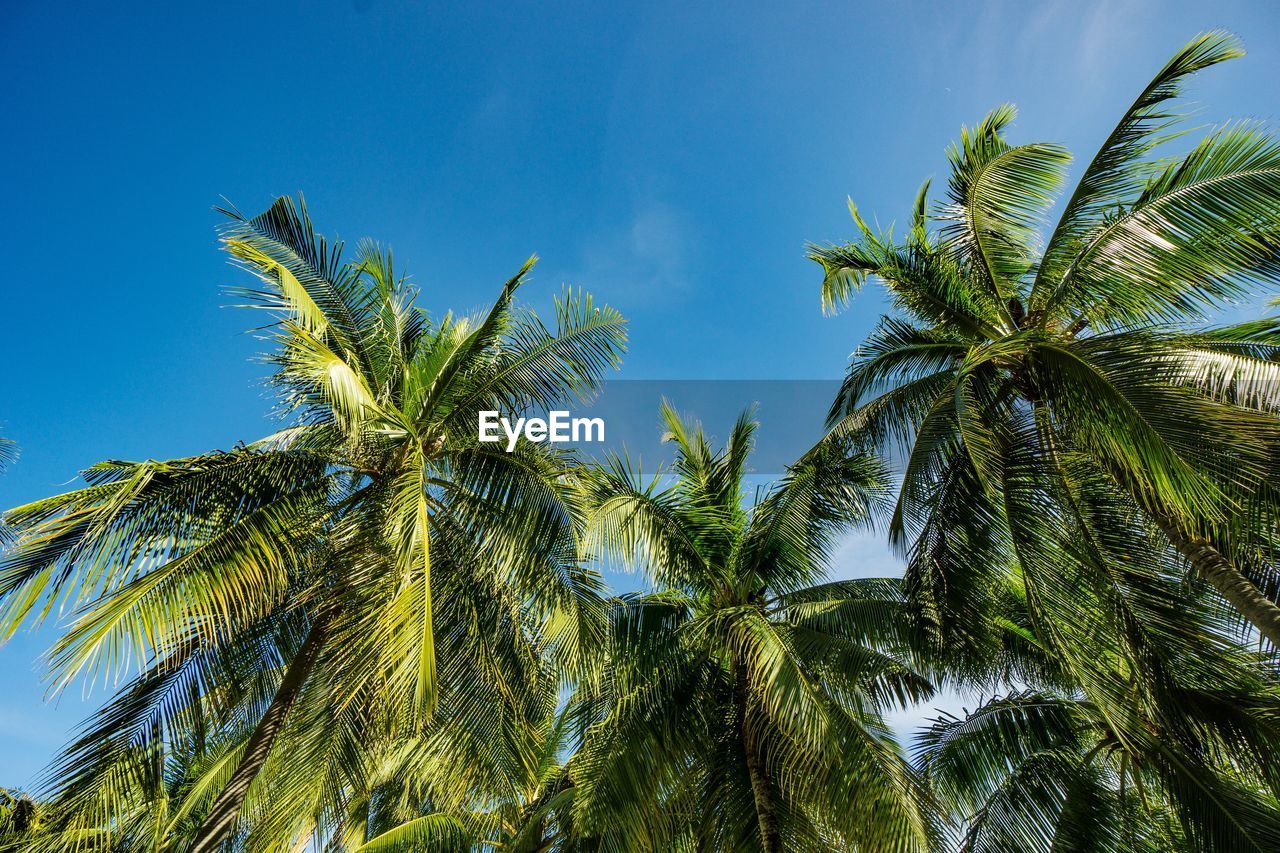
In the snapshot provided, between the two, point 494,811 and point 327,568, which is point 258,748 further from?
point 494,811

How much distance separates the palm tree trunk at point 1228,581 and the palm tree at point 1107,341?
17mm

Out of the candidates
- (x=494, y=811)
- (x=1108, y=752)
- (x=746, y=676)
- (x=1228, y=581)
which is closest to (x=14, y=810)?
(x=494, y=811)

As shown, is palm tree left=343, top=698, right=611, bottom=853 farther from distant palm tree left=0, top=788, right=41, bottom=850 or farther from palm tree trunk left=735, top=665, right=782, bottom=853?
distant palm tree left=0, top=788, right=41, bottom=850

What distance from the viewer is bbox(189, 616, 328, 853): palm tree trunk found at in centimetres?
696

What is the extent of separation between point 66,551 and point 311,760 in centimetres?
295

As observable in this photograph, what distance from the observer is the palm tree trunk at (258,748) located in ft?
22.8

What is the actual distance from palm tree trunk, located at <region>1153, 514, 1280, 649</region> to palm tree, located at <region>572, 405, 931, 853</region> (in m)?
3.39

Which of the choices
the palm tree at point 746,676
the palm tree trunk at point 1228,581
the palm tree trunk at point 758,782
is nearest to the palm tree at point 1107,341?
the palm tree trunk at point 1228,581

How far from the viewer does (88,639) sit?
235 inches

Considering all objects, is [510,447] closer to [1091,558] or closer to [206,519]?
[206,519]

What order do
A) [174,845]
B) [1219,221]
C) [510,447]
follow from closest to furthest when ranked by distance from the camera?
1. [1219,221]
2. [510,447]
3. [174,845]

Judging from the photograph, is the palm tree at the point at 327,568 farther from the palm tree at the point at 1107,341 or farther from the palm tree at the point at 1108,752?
the palm tree at the point at 1108,752

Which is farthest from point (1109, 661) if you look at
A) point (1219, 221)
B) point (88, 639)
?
point (88, 639)

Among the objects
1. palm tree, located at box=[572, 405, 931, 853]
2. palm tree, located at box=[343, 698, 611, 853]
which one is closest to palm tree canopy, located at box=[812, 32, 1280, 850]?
palm tree, located at box=[572, 405, 931, 853]
